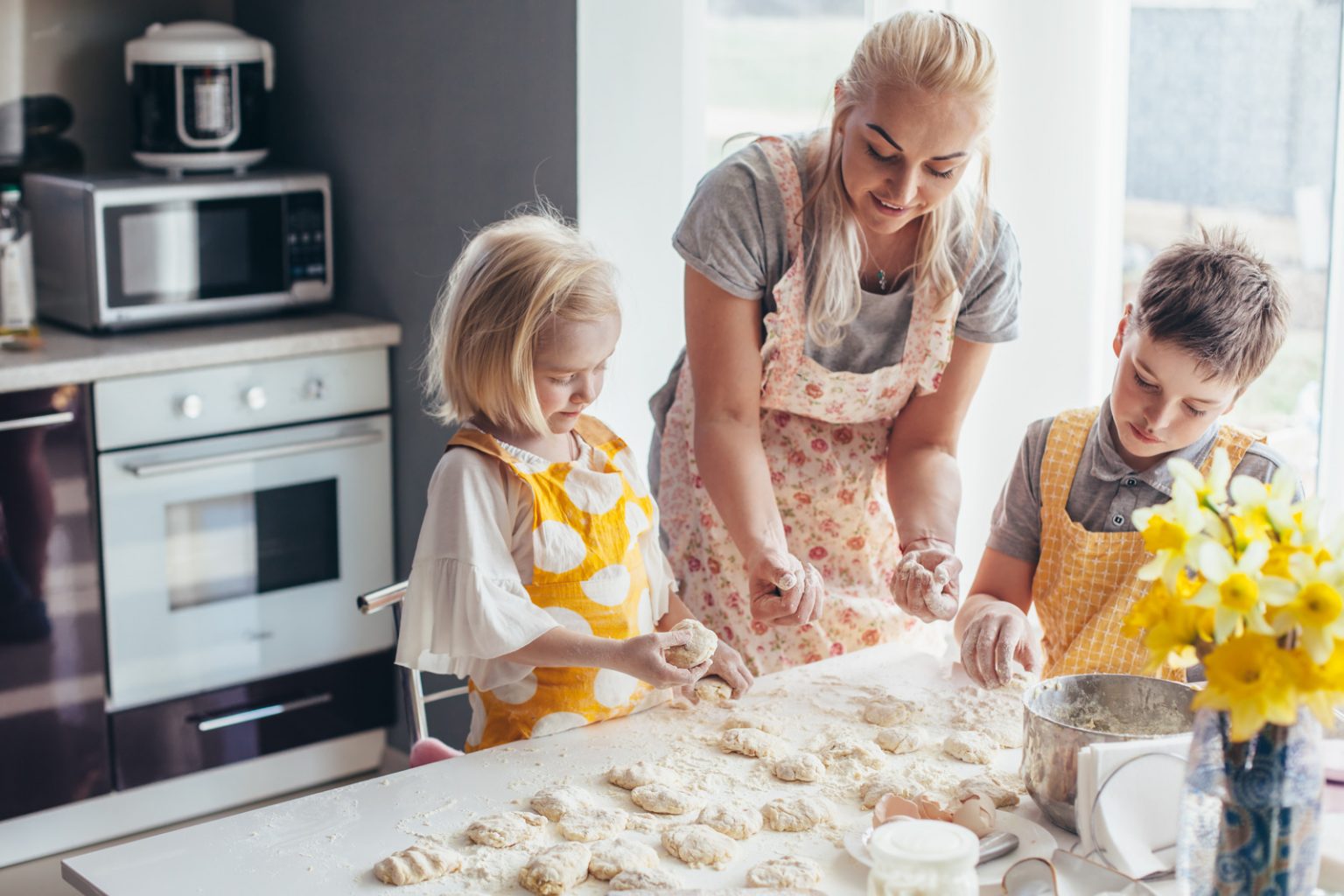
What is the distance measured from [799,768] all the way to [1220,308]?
0.62 metres

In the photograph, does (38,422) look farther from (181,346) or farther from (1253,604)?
(1253,604)

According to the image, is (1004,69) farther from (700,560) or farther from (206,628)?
(206,628)

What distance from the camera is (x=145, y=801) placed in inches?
105

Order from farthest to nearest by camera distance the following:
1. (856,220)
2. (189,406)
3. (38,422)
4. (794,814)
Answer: (189,406) < (38,422) < (856,220) < (794,814)

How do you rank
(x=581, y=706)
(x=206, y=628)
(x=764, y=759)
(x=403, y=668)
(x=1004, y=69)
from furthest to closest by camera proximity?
(x=206, y=628) < (x=1004, y=69) < (x=403, y=668) < (x=581, y=706) < (x=764, y=759)

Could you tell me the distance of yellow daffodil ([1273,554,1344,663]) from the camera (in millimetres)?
858

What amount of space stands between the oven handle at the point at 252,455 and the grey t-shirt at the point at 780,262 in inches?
48.4

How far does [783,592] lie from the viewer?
1.54 m

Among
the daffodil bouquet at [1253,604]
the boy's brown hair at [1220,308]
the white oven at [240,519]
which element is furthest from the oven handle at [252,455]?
the daffodil bouquet at [1253,604]

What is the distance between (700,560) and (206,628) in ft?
3.92

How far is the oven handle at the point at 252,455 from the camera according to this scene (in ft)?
8.23

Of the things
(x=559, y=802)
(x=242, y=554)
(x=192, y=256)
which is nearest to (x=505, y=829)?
(x=559, y=802)

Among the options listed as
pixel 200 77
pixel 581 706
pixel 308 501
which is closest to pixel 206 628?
pixel 308 501

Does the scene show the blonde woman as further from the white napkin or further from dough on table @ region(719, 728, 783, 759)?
the white napkin
